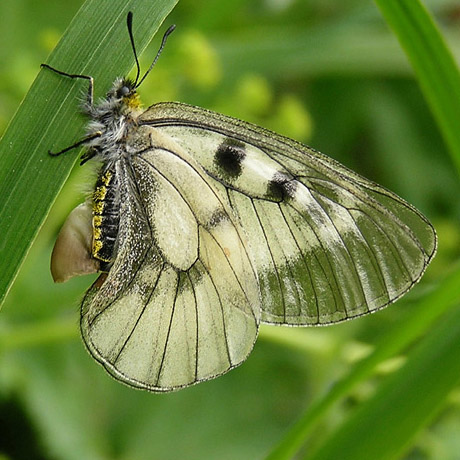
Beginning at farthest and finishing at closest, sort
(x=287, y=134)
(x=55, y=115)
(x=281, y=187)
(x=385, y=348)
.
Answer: (x=287, y=134) → (x=281, y=187) → (x=385, y=348) → (x=55, y=115)

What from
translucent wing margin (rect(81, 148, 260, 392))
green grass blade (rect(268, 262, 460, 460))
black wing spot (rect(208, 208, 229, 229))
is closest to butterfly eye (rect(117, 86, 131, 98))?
translucent wing margin (rect(81, 148, 260, 392))

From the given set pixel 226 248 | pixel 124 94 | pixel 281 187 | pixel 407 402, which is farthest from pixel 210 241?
pixel 407 402

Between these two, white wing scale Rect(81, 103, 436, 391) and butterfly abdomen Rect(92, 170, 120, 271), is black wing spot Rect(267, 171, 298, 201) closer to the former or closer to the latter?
white wing scale Rect(81, 103, 436, 391)

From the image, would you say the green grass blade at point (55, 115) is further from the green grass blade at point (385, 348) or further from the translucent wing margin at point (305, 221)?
the green grass blade at point (385, 348)

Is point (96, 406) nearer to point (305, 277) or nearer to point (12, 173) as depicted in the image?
point (305, 277)

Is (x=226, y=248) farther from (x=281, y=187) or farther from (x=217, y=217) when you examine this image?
(x=281, y=187)

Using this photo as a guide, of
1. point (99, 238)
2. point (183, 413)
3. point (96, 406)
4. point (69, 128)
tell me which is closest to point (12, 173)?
point (69, 128)

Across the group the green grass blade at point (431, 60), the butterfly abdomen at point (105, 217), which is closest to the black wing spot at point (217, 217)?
the butterfly abdomen at point (105, 217)
